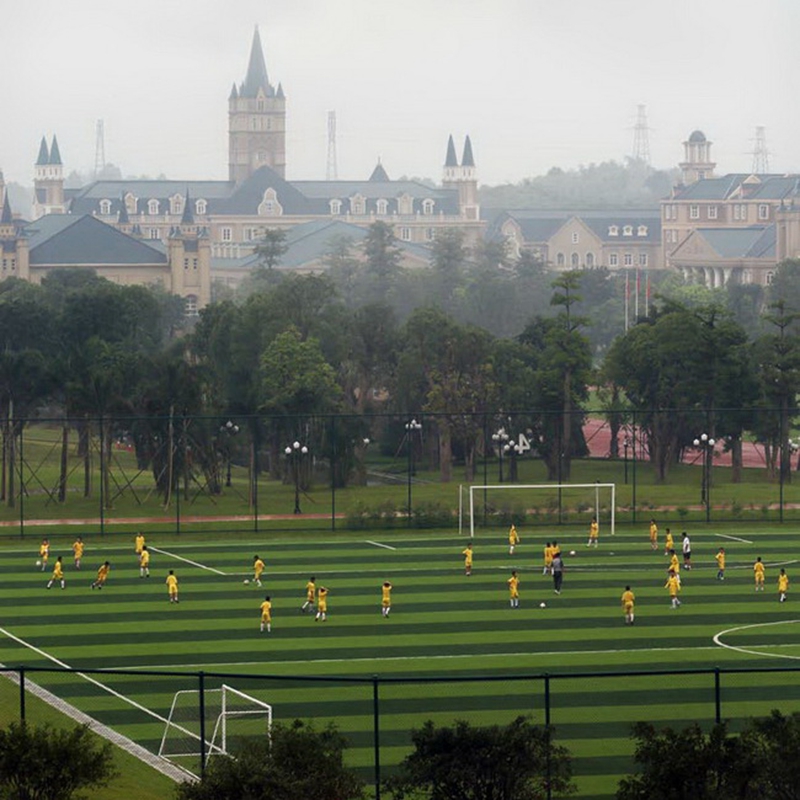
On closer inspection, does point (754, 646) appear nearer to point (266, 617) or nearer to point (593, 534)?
point (266, 617)

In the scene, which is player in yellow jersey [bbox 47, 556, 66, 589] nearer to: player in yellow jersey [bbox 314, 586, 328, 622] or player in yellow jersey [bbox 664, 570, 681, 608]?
player in yellow jersey [bbox 314, 586, 328, 622]

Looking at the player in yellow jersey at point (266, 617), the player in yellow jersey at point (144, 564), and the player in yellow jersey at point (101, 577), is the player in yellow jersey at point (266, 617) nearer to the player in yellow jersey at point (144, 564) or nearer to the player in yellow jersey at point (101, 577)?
the player in yellow jersey at point (101, 577)

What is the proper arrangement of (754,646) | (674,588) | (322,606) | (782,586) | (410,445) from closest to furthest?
1. (754,646)
2. (322,606)
3. (674,588)
4. (782,586)
5. (410,445)

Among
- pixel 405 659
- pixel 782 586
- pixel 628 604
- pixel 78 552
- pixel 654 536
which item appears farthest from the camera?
pixel 654 536

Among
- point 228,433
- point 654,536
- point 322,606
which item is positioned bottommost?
point 322,606

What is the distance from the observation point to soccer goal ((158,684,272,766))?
109ft

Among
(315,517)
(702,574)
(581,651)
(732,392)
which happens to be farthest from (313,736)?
(732,392)

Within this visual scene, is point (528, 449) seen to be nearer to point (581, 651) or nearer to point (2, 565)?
point (2, 565)

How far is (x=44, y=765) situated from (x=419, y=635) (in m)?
19.6

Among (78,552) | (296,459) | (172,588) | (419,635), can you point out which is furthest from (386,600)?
(296,459)

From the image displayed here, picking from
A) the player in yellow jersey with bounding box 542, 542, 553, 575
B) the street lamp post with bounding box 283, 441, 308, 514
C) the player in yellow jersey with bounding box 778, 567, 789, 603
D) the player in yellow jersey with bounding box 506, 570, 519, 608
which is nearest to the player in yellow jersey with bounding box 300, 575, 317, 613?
the player in yellow jersey with bounding box 506, 570, 519, 608

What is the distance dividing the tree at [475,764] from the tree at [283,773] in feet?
3.02

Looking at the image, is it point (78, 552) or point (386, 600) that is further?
point (78, 552)

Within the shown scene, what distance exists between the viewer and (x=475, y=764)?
26734mm
